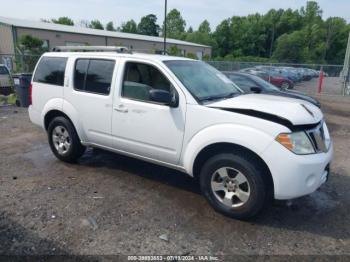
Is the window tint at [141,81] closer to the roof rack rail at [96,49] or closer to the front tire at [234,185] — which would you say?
the roof rack rail at [96,49]

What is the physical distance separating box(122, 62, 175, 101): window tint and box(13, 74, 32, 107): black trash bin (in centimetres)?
808

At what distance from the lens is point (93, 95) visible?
4.67 metres

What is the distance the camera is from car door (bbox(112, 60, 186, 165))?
389cm

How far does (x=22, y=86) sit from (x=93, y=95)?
25.0 ft

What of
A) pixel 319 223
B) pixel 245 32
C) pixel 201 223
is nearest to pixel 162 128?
pixel 201 223

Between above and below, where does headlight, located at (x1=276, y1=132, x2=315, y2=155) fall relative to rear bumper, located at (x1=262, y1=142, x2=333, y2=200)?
above

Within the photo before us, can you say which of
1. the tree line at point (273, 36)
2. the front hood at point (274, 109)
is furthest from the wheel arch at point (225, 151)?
the tree line at point (273, 36)

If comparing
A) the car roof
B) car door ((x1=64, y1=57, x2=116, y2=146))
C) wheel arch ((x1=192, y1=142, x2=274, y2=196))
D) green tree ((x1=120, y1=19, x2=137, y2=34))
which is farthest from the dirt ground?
green tree ((x1=120, y1=19, x2=137, y2=34))

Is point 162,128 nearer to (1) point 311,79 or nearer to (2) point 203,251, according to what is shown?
(2) point 203,251

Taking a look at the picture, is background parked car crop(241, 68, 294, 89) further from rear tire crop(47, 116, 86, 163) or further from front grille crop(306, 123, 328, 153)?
front grille crop(306, 123, 328, 153)

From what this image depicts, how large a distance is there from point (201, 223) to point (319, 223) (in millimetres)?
1382

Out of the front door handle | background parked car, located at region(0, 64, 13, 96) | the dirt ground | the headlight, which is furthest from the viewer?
background parked car, located at region(0, 64, 13, 96)

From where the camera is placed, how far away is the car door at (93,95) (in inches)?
179

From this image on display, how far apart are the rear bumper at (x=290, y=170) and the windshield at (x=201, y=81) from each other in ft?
3.72
